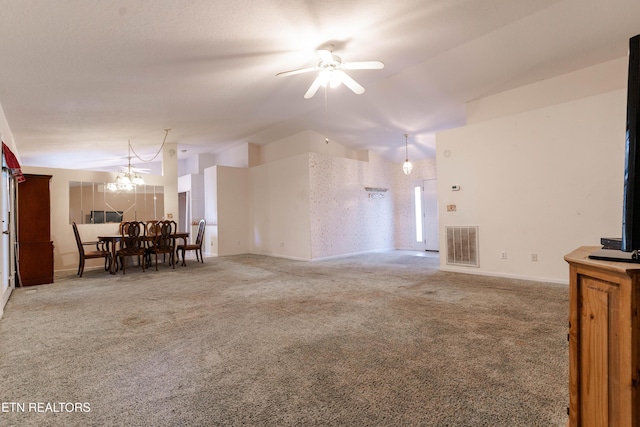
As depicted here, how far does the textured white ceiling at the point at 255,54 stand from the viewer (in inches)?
112

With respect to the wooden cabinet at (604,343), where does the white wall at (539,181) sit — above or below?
above

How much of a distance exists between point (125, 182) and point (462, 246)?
7.16 metres

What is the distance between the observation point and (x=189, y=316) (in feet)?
10.8

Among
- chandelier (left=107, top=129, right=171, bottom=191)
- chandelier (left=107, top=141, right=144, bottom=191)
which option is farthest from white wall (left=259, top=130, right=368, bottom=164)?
chandelier (left=107, top=141, right=144, bottom=191)

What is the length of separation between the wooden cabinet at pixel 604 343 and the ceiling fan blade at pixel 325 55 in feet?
9.99

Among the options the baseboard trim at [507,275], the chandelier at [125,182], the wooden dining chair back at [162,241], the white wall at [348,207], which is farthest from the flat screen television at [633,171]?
the chandelier at [125,182]

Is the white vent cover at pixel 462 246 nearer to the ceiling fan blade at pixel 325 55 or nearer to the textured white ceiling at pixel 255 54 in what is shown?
the textured white ceiling at pixel 255 54

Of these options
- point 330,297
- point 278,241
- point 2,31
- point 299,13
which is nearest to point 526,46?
point 299,13

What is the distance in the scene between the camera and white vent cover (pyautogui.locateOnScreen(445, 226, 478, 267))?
5.39 metres

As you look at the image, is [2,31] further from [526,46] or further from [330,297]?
[526,46]

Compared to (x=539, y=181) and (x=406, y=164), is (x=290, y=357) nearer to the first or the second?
(x=539, y=181)

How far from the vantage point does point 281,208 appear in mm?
8258

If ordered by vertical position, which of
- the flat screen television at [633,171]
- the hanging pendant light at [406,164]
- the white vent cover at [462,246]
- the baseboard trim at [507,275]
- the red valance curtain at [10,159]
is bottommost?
the baseboard trim at [507,275]

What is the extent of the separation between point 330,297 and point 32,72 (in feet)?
14.0
